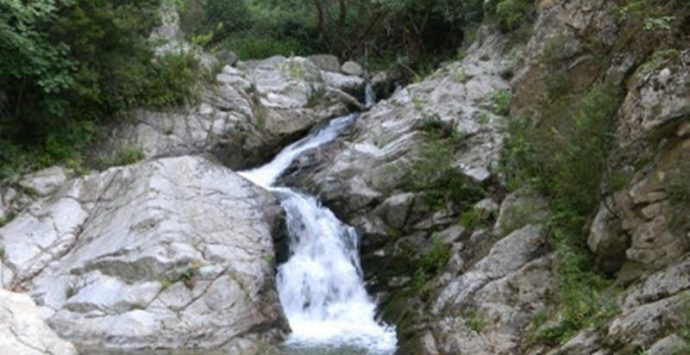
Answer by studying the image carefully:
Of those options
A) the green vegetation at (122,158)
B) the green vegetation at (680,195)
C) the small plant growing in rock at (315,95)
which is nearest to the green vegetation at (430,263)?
the green vegetation at (680,195)

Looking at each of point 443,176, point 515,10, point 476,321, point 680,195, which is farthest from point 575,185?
point 515,10

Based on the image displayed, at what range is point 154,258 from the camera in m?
10.9

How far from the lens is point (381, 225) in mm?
12430

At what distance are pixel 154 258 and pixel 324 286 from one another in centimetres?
261

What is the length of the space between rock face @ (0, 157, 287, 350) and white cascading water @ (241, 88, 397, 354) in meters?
0.45

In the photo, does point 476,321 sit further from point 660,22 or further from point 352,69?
point 352,69

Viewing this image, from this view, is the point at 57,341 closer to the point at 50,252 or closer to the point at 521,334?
the point at 50,252

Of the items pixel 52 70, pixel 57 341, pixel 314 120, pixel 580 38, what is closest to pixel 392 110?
pixel 314 120

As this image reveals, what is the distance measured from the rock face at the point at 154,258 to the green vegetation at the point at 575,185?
397cm

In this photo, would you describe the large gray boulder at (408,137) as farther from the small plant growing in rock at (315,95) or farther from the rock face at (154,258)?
the small plant growing in rock at (315,95)

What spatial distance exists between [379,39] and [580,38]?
39.4 feet

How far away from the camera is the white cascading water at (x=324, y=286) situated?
1078 cm

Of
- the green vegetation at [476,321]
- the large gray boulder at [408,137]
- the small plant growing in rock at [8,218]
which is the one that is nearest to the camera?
the green vegetation at [476,321]

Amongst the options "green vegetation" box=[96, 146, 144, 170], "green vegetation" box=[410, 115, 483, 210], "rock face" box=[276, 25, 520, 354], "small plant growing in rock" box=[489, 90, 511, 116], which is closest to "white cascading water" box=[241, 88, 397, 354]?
"rock face" box=[276, 25, 520, 354]
